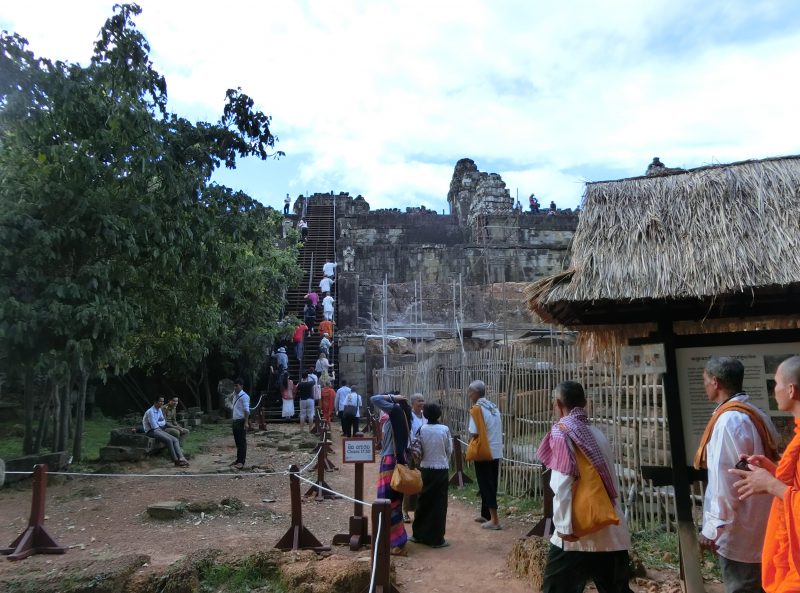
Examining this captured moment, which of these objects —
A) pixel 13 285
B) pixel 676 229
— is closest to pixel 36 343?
pixel 13 285

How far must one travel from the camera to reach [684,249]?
4.11 m

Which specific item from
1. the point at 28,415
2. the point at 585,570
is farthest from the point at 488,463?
the point at 28,415

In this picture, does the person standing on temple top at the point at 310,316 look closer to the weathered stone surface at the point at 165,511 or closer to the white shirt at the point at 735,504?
the weathered stone surface at the point at 165,511

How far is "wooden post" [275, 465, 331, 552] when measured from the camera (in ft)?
18.0

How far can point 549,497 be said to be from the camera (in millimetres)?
5656

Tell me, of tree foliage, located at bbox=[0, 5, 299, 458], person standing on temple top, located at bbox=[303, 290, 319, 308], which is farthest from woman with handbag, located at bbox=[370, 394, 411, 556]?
person standing on temple top, located at bbox=[303, 290, 319, 308]

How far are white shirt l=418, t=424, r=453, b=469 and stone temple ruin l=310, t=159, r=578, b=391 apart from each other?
1067cm

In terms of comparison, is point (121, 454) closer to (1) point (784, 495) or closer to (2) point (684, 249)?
(2) point (684, 249)

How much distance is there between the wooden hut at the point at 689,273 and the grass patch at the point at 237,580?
117 inches

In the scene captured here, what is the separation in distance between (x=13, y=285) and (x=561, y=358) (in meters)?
7.12

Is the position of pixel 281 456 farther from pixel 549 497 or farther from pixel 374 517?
pixel 374 517

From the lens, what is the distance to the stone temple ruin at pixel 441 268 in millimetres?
20484

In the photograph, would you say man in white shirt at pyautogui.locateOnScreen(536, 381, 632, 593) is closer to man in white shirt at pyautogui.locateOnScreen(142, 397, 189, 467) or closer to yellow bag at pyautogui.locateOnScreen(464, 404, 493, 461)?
yellow bag at pyautogui.locateOnScreen(464, 404, 493, 461)

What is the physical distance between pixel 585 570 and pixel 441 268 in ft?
75.8
